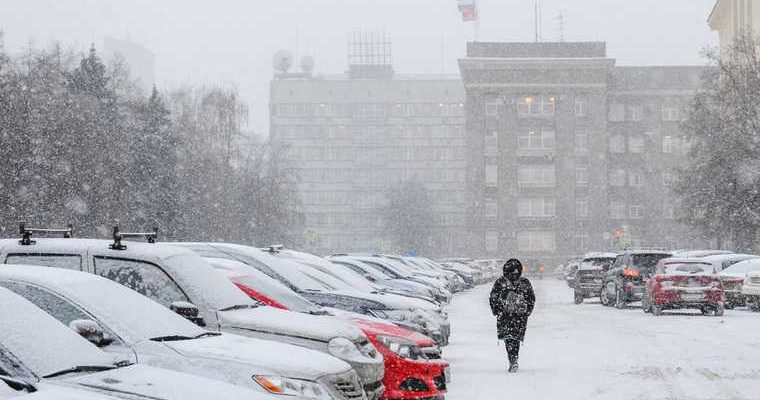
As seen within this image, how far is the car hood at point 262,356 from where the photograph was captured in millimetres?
8398

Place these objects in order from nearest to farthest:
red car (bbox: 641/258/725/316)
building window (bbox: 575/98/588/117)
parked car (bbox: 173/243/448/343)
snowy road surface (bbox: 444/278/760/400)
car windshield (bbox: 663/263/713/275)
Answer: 1. snowy road surface (bbox: 444/278/760/400)
2. parked car (bbox: 173/243/448/343)
3. red car (bbox: 641/258/725/316)
4. car windshield (bbox: 663/263/713/275)
5. building window (bbox: 575/98/588/117)

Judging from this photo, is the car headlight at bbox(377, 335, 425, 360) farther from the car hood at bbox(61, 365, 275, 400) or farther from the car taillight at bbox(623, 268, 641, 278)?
the car taillight at bbox(623, 268, 641, 278)

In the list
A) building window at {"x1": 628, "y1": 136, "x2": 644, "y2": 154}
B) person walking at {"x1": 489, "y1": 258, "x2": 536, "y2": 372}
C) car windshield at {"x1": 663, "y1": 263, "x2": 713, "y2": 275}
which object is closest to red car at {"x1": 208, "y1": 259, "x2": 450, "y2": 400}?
person walking at {"x1": 489, "y1": 258, "x2": 536, "y2": 372}

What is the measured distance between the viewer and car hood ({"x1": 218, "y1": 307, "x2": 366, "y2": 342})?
10.7 meters

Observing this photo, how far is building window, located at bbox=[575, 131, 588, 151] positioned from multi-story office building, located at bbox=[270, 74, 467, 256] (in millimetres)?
52830

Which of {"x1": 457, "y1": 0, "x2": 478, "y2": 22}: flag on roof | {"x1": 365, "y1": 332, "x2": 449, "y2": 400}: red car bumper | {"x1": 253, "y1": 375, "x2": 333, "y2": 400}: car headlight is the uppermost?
{"x1": 457, "y1": 0, "x2": 478, "y2": 22}: flag on roof

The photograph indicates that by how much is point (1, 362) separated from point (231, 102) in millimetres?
71893

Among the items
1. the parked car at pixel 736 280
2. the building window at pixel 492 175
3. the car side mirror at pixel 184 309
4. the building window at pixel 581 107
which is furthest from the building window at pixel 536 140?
the car side mirror at pixel 184 309

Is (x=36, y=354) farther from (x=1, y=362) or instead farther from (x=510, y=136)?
(x=510, y=136)

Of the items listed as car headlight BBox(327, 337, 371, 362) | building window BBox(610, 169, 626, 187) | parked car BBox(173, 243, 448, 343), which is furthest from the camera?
building window BBox(610, 169, 626, 187)

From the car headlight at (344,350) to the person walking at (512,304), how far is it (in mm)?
6334

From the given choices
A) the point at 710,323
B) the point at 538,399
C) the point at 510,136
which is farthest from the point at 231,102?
the point at 538,399

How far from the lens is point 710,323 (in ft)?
92.3

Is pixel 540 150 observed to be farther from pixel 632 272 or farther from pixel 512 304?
pixel 512 304
